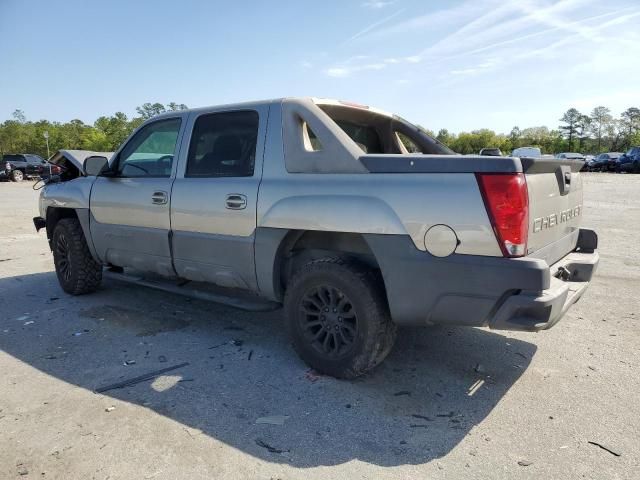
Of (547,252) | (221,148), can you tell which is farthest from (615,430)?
(221,148)

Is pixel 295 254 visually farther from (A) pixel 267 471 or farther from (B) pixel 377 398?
(A) pixel 267 471

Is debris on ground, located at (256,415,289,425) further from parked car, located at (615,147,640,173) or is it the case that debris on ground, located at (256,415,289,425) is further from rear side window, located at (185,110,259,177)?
parked car, located at (615,147,640,173)

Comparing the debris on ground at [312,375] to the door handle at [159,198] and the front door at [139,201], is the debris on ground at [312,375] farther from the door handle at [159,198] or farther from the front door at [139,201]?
the door handle at [159,198]

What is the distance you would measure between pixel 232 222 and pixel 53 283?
376 cm

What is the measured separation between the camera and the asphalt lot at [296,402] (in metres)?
2.46

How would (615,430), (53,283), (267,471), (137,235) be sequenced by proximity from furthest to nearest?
(53,283) < (137,235) < (615,430) < (267,471)

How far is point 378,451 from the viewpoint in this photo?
2551 mm

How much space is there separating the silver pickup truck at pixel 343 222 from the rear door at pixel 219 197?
0.01 metres

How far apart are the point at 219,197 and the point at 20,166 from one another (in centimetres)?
3188

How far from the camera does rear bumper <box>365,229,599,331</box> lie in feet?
8.77

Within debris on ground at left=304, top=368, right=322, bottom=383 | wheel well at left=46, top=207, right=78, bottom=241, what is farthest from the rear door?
wheel well at left=46, top=207, right=78, bottom=241

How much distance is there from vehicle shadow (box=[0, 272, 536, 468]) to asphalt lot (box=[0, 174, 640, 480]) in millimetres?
13

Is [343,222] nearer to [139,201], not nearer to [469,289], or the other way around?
[469,289]

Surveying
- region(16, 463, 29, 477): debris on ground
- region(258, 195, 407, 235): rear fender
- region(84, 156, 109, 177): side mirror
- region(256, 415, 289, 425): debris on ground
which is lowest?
region(256, 415, 289, 425): debris on ground
